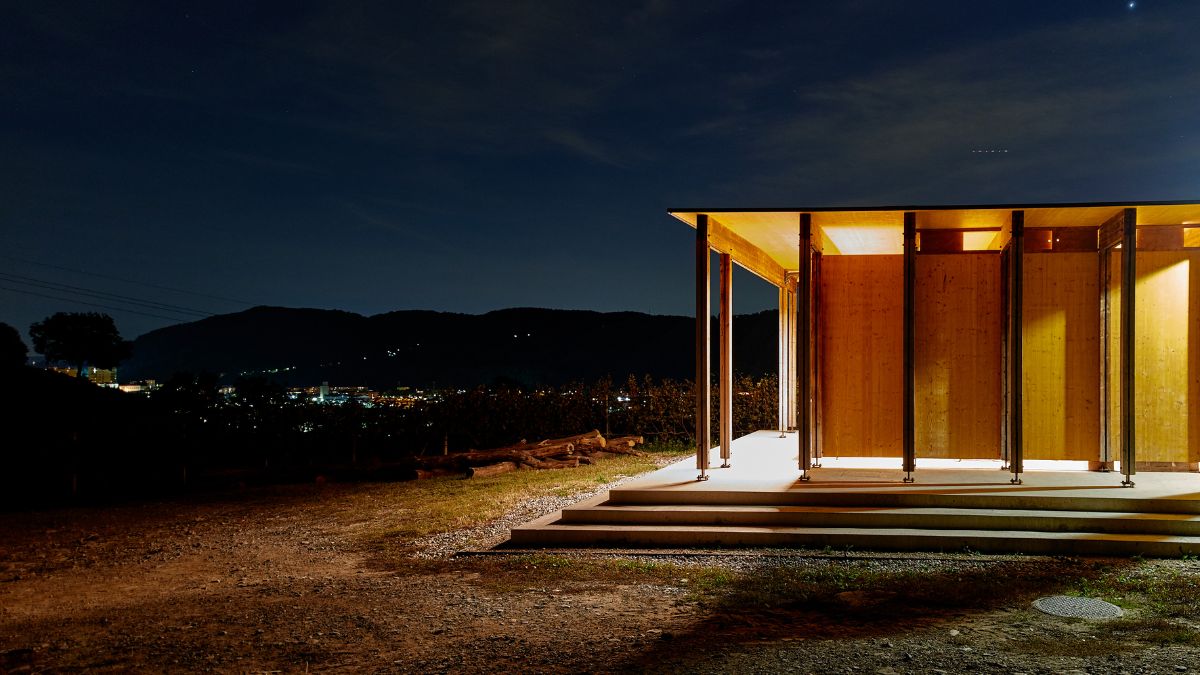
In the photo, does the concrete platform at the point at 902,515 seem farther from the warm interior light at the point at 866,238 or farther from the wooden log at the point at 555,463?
the wooden log at the point at 555,463

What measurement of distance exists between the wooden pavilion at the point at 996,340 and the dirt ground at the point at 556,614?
8.10 ft

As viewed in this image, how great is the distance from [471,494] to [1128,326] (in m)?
8.30

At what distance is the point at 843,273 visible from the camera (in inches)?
377

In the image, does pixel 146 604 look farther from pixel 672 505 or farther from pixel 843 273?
pixel 843 273

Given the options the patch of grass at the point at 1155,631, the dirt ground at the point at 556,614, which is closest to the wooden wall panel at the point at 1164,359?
the dirt ground at the point at 556,614

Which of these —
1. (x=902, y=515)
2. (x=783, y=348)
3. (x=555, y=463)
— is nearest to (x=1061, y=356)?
(x=902, y=515)

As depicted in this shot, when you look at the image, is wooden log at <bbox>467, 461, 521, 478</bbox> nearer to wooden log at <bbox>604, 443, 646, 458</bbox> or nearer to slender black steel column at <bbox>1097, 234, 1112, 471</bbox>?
wooden log at <bbox>604, 443, 646, 458</bbox>

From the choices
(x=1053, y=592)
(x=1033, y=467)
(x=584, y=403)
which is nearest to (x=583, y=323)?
(x=584, y=403)

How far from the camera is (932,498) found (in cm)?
796

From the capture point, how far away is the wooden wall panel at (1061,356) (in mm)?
9047

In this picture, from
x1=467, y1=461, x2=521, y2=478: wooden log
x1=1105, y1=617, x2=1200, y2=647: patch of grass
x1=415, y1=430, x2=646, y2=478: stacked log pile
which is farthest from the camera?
x1=415, y1=430, x2=646, y2=478: stacked log pile

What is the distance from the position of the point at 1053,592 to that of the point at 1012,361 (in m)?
3.52

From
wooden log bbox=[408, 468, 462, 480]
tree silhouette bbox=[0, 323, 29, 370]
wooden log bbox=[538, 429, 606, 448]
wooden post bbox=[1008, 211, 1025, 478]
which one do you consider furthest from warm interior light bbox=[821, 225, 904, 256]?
tree silhouette bbox=[0, 323, 29, 370]

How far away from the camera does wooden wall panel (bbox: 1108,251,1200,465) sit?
9039 mm
